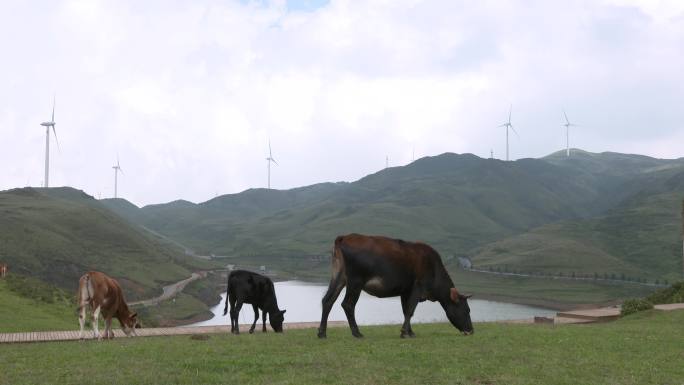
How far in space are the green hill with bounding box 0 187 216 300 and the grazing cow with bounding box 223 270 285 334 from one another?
73.1 metres

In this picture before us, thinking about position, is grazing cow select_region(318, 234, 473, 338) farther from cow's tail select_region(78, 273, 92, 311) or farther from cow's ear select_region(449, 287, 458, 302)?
cow's tail select_region(78, 273, 92, 311)

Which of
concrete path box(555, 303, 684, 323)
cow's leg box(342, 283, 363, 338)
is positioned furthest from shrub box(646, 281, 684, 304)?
cow's leg box(342, 283, 363, 338)

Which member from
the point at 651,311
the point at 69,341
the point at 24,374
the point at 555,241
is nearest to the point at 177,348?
the point at 24,374

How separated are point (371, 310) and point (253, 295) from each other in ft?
195

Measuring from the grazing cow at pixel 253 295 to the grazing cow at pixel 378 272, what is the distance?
6162mm

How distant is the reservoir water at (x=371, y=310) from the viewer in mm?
68481

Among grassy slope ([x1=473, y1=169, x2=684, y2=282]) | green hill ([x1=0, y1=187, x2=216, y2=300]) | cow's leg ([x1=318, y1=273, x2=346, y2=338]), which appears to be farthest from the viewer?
grassy slope ([x1=473, y1=169, x2=684, y2=282])

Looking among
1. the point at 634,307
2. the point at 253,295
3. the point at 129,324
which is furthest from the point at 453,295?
the point at 634,307

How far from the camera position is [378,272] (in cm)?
1678

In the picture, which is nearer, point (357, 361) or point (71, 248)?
point (357, 361)

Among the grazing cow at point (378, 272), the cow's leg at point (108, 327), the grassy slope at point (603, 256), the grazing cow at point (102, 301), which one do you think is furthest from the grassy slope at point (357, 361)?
the grassy slope at point (603, 256)

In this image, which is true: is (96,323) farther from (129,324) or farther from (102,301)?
(129,324)

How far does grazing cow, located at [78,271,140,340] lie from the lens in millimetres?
19312

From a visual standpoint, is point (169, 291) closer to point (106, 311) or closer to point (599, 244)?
point (106, 311)
